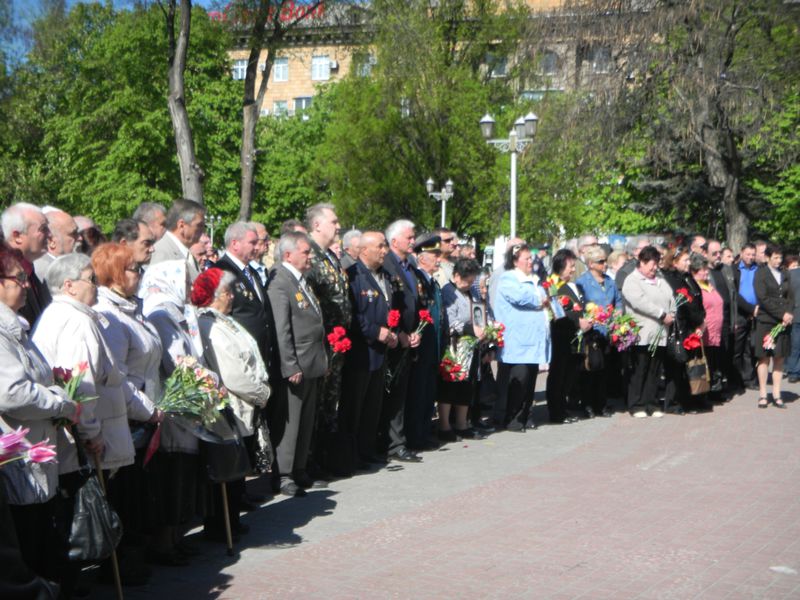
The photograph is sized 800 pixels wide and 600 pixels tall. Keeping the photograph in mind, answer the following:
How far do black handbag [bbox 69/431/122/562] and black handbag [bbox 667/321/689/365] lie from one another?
9.95 metres

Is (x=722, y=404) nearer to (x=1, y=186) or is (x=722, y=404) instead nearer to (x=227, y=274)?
(x=227, y=274)

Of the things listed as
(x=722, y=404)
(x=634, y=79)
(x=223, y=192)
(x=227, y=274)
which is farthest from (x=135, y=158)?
(x=227, y=274)

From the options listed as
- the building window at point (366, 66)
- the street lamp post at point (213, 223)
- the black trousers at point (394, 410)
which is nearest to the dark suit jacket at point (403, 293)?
the black trousers at point (394, 410)

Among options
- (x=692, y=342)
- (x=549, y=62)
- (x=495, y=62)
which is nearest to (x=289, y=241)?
(x=692, y=342)

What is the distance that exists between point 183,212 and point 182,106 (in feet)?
38.7

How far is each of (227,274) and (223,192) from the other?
42.0 m

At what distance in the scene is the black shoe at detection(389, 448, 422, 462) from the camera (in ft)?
36.4

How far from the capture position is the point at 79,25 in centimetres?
5141

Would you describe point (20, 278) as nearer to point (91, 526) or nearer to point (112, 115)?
point (91, 526)

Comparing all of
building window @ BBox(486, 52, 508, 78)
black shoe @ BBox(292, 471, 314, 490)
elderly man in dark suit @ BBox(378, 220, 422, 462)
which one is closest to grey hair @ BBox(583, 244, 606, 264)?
elderly man in dark suit @ BBox(378, 220, 422, 462)

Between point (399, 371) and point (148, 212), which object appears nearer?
point (148, 212)

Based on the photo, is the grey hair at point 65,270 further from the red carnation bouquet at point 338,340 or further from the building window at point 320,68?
the building window at point 320,68

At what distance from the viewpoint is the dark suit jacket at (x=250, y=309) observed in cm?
879

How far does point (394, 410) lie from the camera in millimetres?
11289
